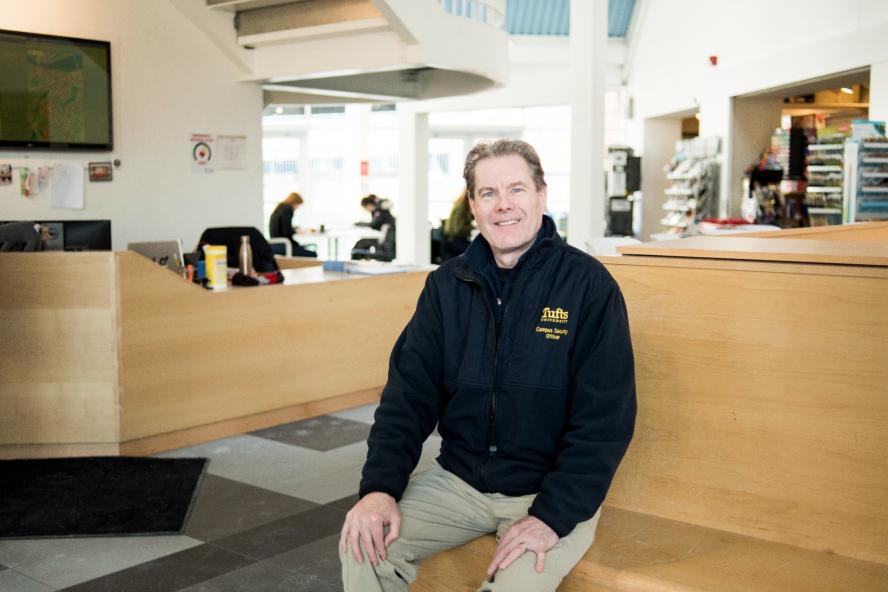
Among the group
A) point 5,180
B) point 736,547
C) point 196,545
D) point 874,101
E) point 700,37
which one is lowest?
point 196,545

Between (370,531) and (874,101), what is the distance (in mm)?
7931

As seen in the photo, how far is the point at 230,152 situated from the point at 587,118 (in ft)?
13.9

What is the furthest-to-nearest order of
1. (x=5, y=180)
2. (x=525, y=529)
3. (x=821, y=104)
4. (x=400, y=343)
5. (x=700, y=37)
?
1. (x=700, y=37)
2. (x=821, y=104)
3. (x=5, y=180)
4. (x=400, y=343)
5. (x=525, y=529)

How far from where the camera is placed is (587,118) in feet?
33.7

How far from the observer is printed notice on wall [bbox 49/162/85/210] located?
6379 millimetres

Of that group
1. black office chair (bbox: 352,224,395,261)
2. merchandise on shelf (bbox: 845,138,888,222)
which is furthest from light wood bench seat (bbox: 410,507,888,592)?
black office chair (bbox: 352,224,395,261)

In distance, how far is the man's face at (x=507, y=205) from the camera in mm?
2391

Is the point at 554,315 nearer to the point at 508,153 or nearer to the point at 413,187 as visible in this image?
the point at 508,153

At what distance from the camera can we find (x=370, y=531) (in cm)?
219

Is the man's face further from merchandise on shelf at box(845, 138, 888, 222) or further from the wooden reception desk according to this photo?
merchandise on shelf at box(845, 138, 888, 222)

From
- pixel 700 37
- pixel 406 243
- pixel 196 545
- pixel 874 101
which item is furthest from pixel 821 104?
pixel 196 545

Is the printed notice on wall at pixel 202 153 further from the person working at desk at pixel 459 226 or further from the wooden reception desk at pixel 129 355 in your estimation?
the person working at desk at pixel 459 226

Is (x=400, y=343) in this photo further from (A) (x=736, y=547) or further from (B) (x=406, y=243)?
(B) (x=406, y=243)

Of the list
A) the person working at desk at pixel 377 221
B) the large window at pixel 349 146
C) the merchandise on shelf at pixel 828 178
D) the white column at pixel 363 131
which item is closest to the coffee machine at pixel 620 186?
the large window at pixel 349 146
